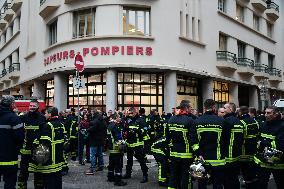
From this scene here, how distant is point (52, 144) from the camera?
7.72m

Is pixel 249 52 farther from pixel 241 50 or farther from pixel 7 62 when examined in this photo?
pixel 7 62

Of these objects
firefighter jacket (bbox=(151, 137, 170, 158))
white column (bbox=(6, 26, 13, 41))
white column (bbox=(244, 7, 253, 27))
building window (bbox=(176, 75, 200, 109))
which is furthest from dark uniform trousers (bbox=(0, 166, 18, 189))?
white column (bbox=(6, 26, 13, 41))

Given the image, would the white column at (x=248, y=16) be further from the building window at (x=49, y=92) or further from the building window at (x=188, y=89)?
the building window at (x=49, y=92)

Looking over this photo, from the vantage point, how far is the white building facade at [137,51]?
2262 cm

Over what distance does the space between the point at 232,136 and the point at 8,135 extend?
14.5 ft

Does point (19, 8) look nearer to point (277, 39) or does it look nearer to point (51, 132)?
point (277, 39)

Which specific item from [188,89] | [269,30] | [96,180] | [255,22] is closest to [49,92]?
[188,89]

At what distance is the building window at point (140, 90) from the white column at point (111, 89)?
2.51 ft

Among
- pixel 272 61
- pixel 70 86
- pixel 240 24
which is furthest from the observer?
pixel 272 61

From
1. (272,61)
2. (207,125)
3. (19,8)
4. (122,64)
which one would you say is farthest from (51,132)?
(272,61)

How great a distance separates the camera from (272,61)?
39281mm

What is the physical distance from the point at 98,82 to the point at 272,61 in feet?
70.9

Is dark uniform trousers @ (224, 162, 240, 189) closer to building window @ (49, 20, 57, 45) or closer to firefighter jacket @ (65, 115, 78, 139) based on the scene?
firefighter jacket @ (65, 115, 78, 139)

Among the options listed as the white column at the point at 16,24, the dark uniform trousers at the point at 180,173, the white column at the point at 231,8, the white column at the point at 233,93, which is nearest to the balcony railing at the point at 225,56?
the white column at the point at 233,93
